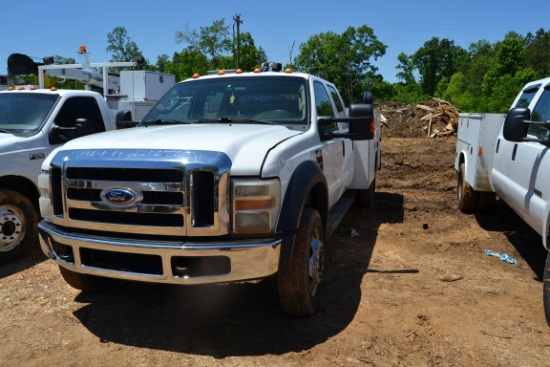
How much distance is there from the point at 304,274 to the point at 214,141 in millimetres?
1150

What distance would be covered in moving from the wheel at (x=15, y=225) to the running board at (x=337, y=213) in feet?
10.8

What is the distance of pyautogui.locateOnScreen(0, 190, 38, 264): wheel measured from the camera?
4961 mm

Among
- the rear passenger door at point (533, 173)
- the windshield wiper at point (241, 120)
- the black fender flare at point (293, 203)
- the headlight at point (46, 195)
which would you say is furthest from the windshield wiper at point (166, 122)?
the rear passenger door at point (533, 173)

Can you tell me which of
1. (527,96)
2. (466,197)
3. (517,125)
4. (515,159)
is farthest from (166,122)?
(466,197)

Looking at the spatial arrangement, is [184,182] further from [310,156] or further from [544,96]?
[544,96]

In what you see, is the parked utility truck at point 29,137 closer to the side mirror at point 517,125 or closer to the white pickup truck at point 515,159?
the side mirror at point 517,125

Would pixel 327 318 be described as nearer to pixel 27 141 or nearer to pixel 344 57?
pixel 27 141

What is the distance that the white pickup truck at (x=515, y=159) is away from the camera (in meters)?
3.86

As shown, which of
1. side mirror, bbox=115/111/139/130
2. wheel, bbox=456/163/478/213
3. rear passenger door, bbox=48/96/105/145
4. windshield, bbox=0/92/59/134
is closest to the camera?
side mirror, bbox=115/111/139/130

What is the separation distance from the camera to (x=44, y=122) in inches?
218

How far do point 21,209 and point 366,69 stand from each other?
68.7 m

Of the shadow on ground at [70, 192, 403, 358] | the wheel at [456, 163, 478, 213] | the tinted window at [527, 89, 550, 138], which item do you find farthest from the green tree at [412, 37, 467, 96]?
the shadow on ground at [70, 192, 403, 358]

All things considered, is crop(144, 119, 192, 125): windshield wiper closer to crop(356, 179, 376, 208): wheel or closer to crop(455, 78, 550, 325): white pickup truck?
crop(455, 78, 550, 325): white pickup truck

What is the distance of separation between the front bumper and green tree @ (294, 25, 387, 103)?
64034 millimetres
